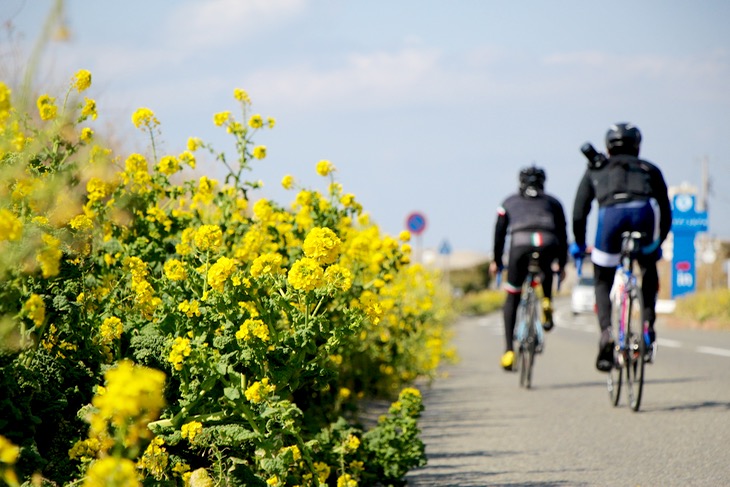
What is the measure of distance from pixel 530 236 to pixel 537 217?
0.57 feet

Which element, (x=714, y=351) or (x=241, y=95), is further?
(x=714, y=351)

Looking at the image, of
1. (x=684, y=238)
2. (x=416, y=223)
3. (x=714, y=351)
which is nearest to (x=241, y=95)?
(x=714, y=351)

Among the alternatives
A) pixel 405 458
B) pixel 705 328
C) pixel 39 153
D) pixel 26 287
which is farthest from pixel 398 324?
pixel 705 328

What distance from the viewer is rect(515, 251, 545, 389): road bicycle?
857cm

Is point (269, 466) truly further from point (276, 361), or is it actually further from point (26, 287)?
point (26, 287)

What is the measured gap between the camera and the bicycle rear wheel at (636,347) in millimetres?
6809

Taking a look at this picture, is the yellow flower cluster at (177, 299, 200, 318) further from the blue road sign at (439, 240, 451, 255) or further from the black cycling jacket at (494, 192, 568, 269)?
the blue road sign at (439, 240, 451, 255)

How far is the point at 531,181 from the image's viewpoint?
8.64 metres

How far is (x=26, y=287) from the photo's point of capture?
10.6 feet

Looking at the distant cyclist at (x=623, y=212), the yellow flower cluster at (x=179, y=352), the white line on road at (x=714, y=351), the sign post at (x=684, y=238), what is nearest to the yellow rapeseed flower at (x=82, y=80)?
the yellow flower cluster at (x=179, y=352)

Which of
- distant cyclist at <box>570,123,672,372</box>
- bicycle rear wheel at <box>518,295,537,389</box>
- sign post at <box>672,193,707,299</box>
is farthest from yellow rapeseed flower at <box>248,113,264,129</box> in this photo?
sign post at <box>672,193,707,299</box>

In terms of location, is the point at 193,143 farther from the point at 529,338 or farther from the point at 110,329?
the point at 529,338

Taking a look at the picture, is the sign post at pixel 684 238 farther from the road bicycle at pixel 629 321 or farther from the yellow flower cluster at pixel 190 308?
the yellow flower cluster at pixel 190 308

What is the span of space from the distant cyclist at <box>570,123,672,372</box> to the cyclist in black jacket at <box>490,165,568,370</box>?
52.6 inches
